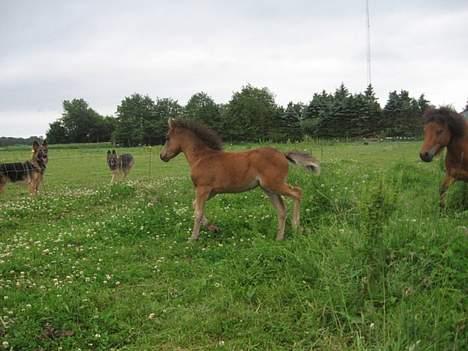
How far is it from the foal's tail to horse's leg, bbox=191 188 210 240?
1.69 m

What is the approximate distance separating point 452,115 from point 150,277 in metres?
6.76

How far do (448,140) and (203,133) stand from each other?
4963 mm

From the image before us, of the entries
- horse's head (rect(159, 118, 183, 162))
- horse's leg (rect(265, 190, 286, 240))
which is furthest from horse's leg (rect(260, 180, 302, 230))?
horse's head (rect(159, 118, 183, 162))

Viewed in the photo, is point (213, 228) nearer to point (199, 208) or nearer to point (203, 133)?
point (199, 208)

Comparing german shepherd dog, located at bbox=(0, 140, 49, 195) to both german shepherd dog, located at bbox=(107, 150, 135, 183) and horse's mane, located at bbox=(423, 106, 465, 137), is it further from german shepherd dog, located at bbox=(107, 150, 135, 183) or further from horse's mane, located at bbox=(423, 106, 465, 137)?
horse's mane, located at bbox=(423, 106, 465, 137)

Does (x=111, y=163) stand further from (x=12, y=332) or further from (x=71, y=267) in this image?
(x=12, y=332)

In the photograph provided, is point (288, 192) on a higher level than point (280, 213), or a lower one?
higher

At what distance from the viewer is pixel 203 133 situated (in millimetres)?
8305

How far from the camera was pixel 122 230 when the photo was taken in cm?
788

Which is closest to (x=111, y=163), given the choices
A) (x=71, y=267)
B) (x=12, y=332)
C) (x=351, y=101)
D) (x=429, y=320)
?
(x=71, y=267)

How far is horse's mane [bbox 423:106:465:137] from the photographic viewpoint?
8.43 m

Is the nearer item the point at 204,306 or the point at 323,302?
the point at 323,302

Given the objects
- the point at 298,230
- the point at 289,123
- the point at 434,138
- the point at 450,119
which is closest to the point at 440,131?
the point at 434,138

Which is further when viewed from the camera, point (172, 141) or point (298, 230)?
point (172, 141)
